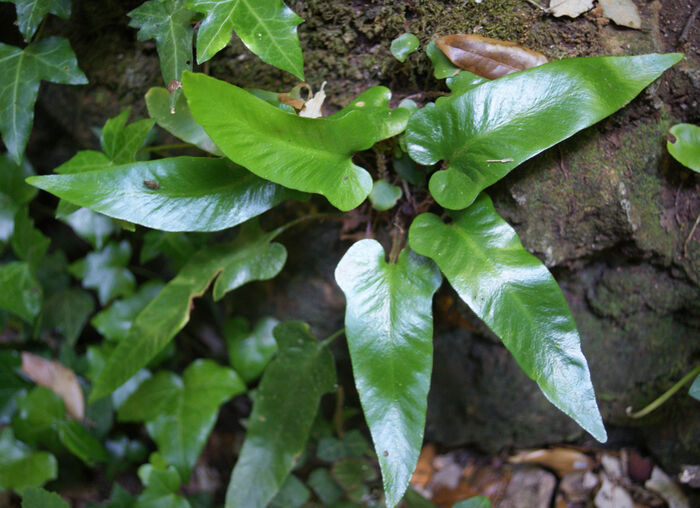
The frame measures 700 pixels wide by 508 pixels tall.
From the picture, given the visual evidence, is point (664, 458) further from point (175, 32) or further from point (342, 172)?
point (175, 32)

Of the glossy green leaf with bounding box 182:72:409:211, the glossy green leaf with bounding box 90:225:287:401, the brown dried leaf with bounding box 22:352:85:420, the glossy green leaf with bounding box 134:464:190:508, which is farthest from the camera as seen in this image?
the brown dried leaf with bounding box 22:352:85:420

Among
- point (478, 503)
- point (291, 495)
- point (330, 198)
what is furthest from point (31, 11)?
point (478, 503)

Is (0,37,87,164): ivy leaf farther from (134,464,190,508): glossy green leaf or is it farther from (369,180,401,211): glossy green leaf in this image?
(134,464,190,508): glossy green leaf

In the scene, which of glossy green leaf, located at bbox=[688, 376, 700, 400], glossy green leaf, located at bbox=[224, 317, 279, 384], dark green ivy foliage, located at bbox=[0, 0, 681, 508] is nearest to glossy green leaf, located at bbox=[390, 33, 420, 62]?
dark green ivy foliage, located at bbox=[0, 0, 681, 508]

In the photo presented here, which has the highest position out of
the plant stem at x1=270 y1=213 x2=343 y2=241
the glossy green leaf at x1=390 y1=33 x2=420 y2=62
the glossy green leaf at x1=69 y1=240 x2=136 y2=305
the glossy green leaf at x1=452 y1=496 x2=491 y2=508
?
the glossy green leaf at x1=390 y1=33 x2=420 y2=62

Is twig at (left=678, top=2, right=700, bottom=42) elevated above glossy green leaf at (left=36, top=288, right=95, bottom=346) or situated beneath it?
elevated above

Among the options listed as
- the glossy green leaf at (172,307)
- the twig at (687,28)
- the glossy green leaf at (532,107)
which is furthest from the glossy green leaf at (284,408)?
the twig at (687,28)
